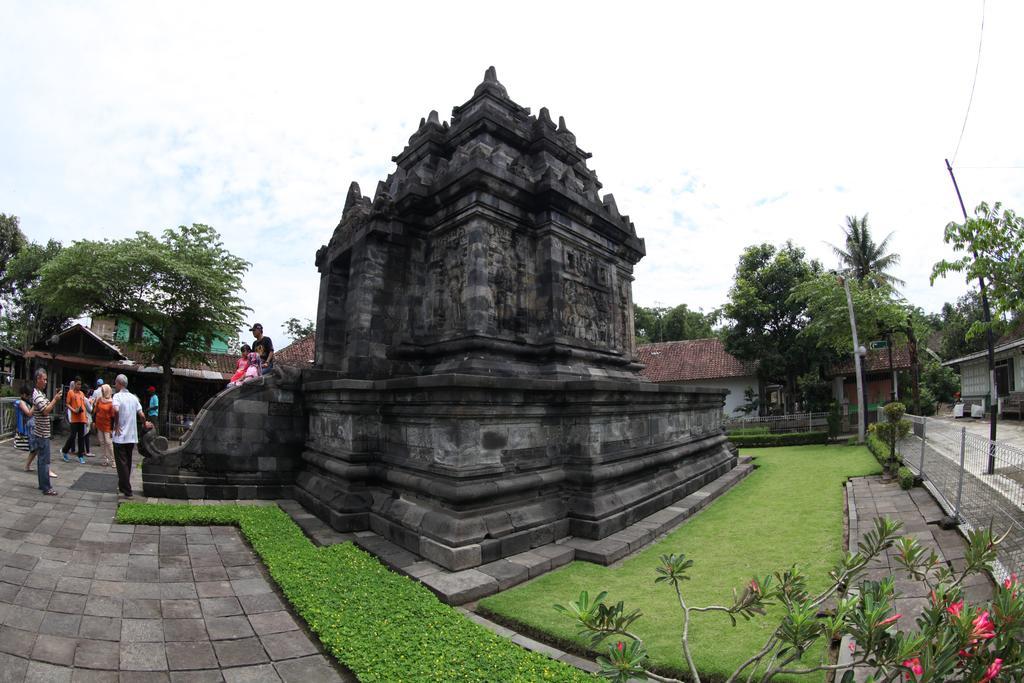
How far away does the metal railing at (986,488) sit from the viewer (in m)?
4.24

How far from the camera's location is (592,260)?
9336 millimetres

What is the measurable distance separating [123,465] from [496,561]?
18.7 feet

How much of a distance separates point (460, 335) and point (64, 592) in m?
5.11

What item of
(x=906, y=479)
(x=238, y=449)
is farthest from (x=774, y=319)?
(x=238, y=449)

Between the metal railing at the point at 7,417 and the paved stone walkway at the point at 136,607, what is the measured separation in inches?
324

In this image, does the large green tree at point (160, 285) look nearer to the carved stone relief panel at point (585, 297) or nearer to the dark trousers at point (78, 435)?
the dark trousers at point (78, 435)

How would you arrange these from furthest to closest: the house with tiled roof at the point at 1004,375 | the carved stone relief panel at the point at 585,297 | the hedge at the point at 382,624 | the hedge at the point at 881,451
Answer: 1. the house with tiled roof at the point at 1004,375
2. the hedge at the point at 881,451
3. the carved stone relief panel at the point at 585,297
4. the hedge at the point at 382,624

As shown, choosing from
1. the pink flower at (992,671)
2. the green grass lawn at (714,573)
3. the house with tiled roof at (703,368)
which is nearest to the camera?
the pink flower at (992,671)

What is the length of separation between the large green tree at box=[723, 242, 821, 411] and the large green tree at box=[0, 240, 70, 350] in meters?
31.9

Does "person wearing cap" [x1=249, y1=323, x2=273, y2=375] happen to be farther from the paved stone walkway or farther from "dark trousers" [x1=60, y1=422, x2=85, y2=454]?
"dark trousers" [x1=60, y1=422, x2=85, y2=454]

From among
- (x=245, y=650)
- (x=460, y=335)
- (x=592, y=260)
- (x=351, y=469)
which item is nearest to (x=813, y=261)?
(x=592, y=260)

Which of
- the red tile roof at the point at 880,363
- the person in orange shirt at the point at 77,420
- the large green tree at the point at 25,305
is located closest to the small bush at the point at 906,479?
the person in orange shirt at the point at 77,420

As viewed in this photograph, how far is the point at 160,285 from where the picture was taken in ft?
60.6

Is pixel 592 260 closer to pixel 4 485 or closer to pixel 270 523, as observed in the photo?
pixel 270 523
